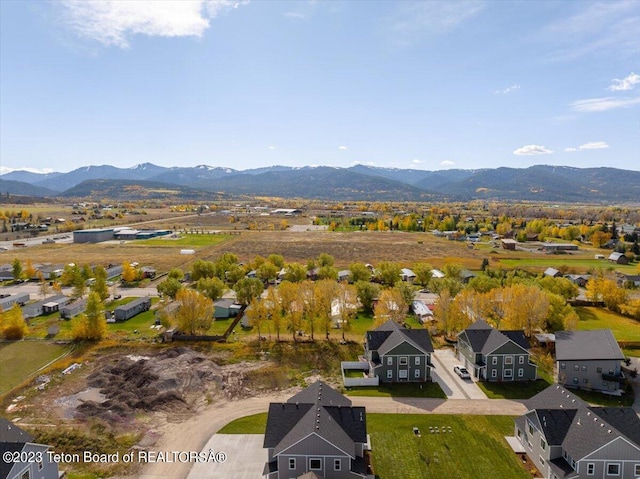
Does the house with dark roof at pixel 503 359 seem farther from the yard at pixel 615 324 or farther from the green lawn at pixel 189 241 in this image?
the green lawn at pixel 189 241

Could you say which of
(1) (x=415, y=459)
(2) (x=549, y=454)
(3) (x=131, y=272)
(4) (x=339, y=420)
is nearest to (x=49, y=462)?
(4) (x=339, y=420)

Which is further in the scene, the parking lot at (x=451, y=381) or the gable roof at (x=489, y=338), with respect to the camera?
the gable roof at (x=489, y=338)

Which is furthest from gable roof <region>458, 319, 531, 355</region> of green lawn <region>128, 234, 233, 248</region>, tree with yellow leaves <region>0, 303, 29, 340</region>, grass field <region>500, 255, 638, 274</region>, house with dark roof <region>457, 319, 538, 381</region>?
green lawn <region>128, 234, 233, 248</region>

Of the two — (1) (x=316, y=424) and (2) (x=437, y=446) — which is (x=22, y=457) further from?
(2) (x=437, y=446)

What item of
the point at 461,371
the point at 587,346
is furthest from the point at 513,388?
the point at 587,346

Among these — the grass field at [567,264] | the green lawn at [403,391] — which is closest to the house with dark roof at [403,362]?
the green lawn at [403,391]

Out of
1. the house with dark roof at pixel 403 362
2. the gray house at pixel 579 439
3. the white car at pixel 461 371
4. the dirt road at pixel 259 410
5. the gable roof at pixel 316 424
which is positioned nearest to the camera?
the gray house at pixel 579 439

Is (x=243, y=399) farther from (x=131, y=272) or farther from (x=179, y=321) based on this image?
(x=131, y=272)
